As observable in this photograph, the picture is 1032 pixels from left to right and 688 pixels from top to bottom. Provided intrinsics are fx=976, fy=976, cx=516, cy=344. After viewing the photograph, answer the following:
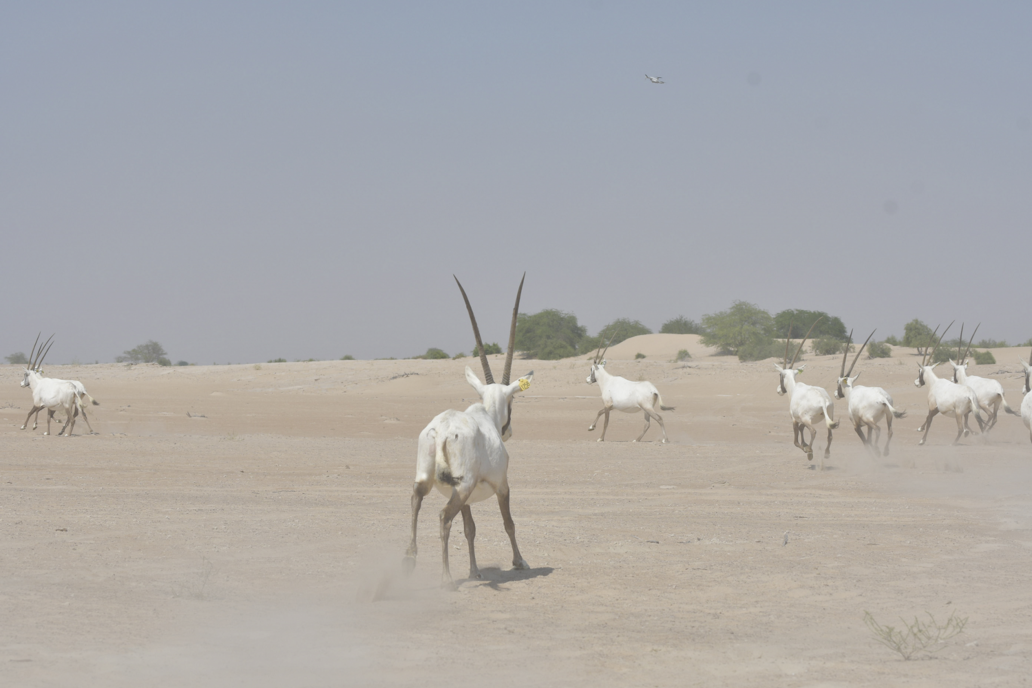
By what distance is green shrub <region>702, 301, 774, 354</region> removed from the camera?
188ft

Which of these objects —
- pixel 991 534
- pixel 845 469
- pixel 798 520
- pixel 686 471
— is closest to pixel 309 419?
pixel 686 471

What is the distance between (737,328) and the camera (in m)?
58.1

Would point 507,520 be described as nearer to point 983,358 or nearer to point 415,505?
point 415,505

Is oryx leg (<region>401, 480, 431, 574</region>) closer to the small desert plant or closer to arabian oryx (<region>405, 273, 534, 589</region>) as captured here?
arabian oryx (<region>405, 273, 534, 589</region>)

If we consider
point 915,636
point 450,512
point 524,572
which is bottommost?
point 524,572

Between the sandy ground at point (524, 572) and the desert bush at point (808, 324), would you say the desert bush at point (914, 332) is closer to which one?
the desert bush at point (808, 324)

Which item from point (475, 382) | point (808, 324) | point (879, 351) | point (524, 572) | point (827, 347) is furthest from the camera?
point (808, 324)

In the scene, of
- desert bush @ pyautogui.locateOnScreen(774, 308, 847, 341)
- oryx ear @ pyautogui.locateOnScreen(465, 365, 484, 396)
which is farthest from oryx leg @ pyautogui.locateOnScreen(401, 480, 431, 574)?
desert bush @ pyautogui.locateOnScreen(774, 308, 847, 341)

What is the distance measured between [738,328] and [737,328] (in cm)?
6

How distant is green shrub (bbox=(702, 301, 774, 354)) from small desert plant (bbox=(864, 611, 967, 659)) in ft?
166

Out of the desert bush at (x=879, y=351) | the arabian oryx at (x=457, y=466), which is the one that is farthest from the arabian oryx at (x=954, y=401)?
the desert bush at (x=879, y=351)

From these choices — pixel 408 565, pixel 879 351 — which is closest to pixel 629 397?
pixel 408 565

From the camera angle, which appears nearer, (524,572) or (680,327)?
(524,572)

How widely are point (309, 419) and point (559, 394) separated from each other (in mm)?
13296
